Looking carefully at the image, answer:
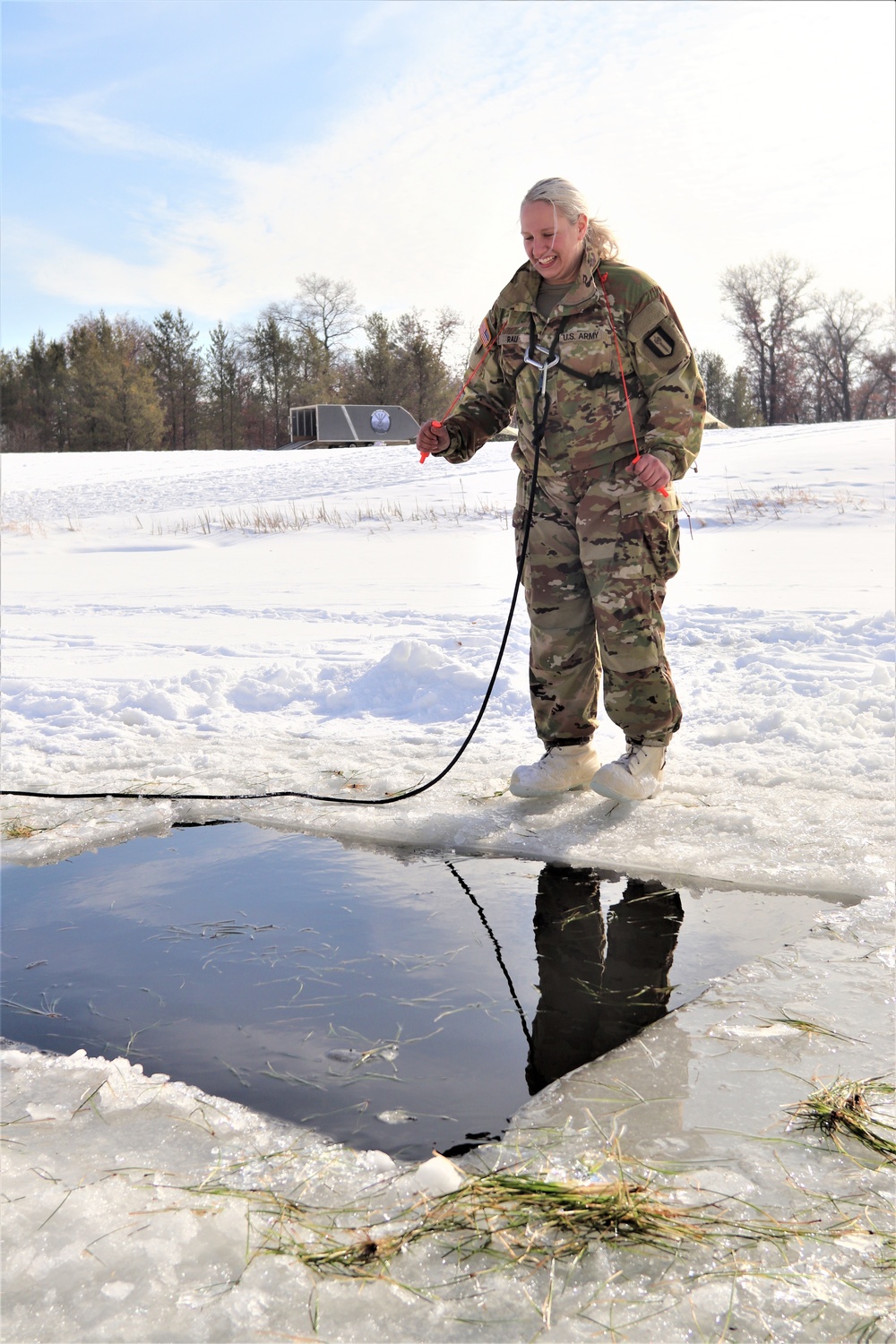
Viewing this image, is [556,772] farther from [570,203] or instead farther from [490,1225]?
[490,1225]

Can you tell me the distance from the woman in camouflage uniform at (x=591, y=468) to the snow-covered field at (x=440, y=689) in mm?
305

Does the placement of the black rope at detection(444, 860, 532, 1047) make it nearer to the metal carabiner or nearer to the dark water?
the dark water

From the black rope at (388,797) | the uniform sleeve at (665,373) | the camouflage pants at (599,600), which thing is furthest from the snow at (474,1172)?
the uniform sleeve at (665,373)

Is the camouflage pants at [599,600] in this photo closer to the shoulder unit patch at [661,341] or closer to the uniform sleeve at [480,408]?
the uniform sleeve at [480,408]

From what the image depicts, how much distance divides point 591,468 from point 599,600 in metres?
0.43

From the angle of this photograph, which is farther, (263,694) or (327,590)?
(327,590)

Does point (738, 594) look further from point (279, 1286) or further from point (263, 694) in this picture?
point (279, 1286)

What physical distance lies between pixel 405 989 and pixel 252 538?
1069cm

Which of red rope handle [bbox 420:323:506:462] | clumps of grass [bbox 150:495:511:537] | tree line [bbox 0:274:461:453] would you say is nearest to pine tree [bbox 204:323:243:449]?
tree line [bbox 0:274:461:453]

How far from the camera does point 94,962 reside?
2.51 meters

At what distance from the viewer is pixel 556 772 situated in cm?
362

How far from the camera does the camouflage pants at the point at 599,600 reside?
3.35 meters

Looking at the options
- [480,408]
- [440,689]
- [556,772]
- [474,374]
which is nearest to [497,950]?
[556,772]

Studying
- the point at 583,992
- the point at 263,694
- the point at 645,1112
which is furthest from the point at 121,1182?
the point at 263,694
